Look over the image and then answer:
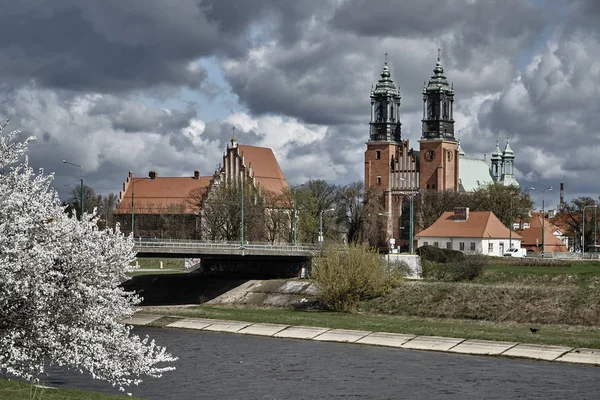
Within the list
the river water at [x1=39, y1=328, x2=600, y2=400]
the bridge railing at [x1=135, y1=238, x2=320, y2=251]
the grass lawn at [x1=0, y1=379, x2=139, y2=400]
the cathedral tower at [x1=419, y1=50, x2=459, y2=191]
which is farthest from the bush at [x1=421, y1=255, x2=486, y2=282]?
the cathedral tower at [x1=419, y1=50, x2=459, y2=191]

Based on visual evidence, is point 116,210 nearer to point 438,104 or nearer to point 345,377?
point 438,104

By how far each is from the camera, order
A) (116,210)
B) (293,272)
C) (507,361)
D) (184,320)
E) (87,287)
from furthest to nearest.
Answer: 1. (116,210)
2. (293,272)
3. (184,320)
4. (507,361)
5. (87,287)

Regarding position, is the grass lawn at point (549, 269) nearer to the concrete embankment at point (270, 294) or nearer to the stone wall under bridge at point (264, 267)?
the concrete embankment at point (270, 294)

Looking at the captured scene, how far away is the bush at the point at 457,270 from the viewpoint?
260 ft

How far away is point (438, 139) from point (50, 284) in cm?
16110

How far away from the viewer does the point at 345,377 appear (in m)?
44.4

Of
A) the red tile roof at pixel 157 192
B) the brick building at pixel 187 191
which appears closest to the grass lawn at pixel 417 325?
the brick building at pixel 187 191

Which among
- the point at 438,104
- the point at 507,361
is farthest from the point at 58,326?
the point at 438,104

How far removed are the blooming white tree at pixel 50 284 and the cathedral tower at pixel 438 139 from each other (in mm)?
154505

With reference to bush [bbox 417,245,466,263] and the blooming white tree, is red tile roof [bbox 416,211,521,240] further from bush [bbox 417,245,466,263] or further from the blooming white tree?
the blooming white tree

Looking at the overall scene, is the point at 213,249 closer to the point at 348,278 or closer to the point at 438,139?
the point at 348,278

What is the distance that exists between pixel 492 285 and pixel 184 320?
23.2m

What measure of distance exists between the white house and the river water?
6842cm

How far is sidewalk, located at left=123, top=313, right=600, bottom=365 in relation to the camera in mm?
51250
